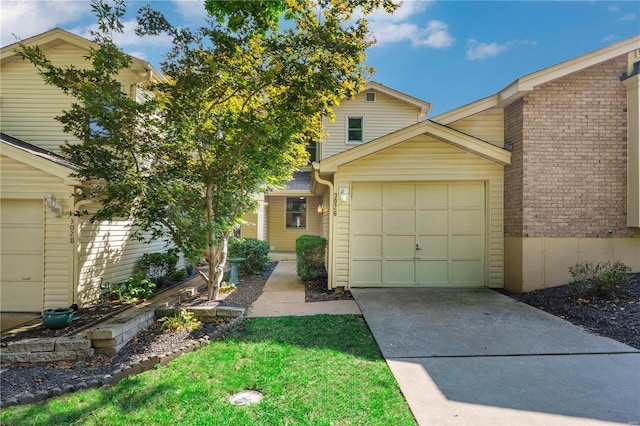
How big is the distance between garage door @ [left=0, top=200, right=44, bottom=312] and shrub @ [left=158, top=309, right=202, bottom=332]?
12.2 feet

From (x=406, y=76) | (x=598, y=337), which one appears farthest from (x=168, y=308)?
(x=406, y=76)

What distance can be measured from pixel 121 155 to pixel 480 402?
6.21 meters

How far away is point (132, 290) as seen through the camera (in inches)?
284

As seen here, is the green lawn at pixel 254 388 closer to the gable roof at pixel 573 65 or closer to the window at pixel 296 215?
the gable roof at pixel 573 65

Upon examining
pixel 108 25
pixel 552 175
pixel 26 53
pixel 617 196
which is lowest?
pixel 617 196

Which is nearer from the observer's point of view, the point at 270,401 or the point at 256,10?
the point at 270,401

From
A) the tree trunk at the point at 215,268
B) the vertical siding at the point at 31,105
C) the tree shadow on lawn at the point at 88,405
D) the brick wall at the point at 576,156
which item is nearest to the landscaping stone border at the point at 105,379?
the tree shadow on lawn at the point at 88,405

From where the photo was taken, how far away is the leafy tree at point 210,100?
515cm

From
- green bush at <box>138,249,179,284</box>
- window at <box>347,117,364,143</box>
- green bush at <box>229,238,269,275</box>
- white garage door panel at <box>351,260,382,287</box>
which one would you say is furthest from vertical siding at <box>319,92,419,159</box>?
green bush at <box>138,249,179,284</box>

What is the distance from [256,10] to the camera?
17.0ft

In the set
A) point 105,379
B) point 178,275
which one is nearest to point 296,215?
point 178,275

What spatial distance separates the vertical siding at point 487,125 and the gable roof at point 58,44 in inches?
333

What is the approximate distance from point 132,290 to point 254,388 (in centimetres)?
522

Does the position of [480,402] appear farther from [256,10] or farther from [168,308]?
[256,10]
